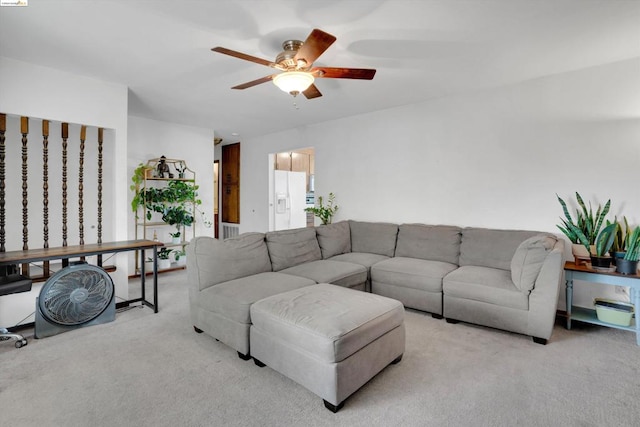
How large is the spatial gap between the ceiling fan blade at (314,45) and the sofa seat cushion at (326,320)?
5.45ft

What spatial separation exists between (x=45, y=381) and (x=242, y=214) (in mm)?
4620

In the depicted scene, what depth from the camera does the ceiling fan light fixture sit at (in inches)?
91.0

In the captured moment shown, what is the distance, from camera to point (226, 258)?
281 cm

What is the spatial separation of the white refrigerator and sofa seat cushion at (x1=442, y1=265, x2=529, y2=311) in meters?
3.67

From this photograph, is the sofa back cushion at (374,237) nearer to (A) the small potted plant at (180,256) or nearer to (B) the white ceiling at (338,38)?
(B) the white ceiling at (338,38)

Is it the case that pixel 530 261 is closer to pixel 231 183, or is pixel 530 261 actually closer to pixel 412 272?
pixel 412 272

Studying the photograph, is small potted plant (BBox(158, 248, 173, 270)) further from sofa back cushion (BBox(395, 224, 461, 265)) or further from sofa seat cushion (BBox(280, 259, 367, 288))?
sofa back cushion (BBox(395, 224, 461, 265))

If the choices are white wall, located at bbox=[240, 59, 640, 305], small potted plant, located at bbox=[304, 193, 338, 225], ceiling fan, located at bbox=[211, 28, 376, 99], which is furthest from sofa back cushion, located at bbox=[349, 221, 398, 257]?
ceiling fan, located at bbox=[211, 28, 376, 99]

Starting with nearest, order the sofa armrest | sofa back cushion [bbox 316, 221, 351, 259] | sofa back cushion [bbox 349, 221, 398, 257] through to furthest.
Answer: the sofa armrest < sofa back cushion [bbox 316, 221, 351, 259] < sofa back cushion [bbox 349, 221, 398, 257]

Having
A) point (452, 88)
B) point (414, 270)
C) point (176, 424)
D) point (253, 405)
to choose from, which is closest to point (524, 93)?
point (452, 88)

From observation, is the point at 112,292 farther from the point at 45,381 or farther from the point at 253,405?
the point at 253,405

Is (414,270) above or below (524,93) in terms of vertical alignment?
below

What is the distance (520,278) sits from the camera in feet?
8.68

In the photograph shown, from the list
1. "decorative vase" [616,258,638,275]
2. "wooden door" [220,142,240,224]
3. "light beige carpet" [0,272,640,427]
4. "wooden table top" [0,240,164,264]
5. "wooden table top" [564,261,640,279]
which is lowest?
"light beige carpet" [0,272,640,427]
